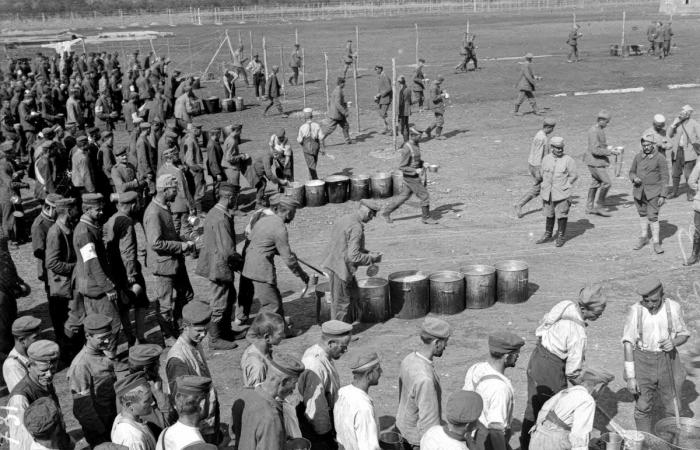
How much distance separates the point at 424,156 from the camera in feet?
66.1

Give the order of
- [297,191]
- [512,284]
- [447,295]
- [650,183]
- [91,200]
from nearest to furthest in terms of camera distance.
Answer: [91,200] < [447,295] < [512,284] < [650,183] < [297,191]

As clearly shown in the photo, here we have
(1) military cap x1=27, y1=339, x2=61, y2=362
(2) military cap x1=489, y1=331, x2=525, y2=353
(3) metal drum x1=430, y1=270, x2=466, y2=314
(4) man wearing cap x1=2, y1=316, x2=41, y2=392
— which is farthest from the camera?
(3) metal drum x1=430, y1=270, x2=466, y2=314

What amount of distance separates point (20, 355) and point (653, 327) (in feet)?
19.1

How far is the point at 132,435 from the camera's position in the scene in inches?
221

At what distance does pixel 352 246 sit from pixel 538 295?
3.29m

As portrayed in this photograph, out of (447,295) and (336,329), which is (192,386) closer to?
(336,329)

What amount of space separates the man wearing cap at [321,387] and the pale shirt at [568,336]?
1.82m

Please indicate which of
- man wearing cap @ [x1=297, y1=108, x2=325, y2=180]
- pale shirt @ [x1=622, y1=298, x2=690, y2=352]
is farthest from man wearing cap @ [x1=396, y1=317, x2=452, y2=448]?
man wearing cap @ [x1=297, y1=108, x2=325, y2=180]

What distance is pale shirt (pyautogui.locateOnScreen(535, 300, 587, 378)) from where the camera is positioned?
6.77 metres

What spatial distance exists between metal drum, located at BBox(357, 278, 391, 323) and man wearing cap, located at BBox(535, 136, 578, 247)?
13.3ft

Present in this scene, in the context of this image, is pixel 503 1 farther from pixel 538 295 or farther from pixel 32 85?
pixel 538 295

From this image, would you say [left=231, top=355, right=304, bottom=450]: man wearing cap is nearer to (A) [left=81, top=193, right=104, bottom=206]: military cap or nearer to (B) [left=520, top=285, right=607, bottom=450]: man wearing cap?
(B) [left=520, top=285, right=607, bottom=450]: man wearing cap

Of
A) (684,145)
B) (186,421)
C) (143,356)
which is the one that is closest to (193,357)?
(143,356)

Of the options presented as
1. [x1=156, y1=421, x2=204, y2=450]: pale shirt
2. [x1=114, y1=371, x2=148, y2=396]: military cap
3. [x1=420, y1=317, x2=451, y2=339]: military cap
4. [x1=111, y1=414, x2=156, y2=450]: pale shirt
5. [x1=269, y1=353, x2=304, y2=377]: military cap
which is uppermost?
[x1=420, y1=317, x2=451, y2=339]: military cap
